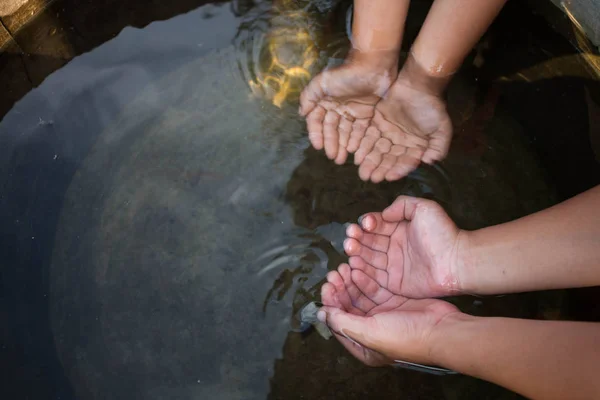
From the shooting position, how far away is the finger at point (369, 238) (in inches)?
60.1

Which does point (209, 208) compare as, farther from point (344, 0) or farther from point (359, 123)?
point (344, 0)

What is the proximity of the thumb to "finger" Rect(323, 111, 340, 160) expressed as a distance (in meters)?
0.53

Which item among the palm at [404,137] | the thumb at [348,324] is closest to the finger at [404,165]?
the palm at [404,137]

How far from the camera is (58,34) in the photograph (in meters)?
1.83

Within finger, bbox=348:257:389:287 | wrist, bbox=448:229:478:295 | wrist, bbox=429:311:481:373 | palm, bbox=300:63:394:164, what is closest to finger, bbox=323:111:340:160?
palm, bbox=300:63:394:164

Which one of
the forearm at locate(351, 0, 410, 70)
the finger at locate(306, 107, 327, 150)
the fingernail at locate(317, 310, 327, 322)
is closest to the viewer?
the fingernail at locate(317, 310, 327, 322)

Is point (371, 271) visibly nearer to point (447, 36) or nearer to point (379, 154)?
point (379, 154)

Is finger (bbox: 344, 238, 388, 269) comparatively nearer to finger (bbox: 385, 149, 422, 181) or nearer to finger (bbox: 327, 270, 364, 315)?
finger (bbox: 327, 270, 364, 315)

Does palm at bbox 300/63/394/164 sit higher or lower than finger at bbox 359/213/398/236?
higher

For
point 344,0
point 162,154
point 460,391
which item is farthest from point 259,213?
point 344,0

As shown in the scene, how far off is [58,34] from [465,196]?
1538 millimetres

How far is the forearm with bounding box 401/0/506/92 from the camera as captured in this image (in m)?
1.52

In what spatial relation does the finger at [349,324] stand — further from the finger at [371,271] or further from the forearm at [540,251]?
the forearm at [540,251]

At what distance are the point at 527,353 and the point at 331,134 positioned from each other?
89 cm
